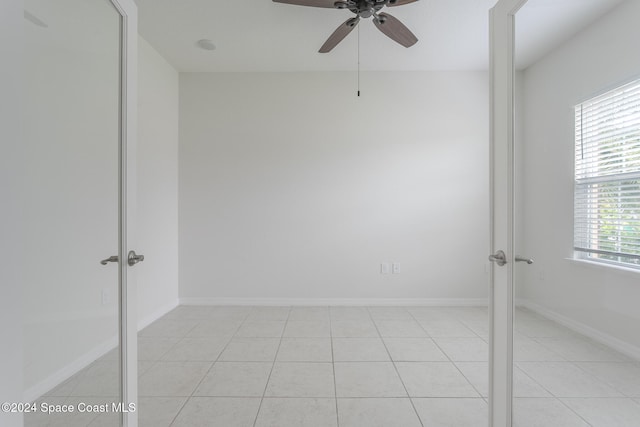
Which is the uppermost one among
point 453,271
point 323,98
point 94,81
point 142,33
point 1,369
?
point 142,33

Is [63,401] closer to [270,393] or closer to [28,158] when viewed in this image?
[28,158]

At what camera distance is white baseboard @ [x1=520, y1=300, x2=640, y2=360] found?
2.79 feet

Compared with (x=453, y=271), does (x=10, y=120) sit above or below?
above

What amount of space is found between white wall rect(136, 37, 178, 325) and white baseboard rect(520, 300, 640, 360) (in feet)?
10.2

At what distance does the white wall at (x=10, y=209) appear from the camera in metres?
0.62

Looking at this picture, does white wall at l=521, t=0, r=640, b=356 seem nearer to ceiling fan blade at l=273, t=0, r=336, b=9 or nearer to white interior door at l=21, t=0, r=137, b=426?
ceiling fan blade at l=273, t=0, r=336, b=9

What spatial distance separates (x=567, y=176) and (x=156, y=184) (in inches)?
135

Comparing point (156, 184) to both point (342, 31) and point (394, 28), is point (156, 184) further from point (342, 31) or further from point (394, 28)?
point (394, 28)

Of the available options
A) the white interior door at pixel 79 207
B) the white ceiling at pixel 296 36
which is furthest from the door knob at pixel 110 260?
the white ceiling at pixel 296 36

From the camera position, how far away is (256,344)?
8.20ft

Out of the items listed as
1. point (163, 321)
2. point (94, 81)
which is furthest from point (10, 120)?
point (163, 321)

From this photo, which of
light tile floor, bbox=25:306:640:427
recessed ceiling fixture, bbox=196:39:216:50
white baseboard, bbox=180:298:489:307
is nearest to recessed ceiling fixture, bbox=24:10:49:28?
light tile floor, bbox=25:306:640:427

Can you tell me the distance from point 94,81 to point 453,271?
3756 mm

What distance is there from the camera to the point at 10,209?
642mm
